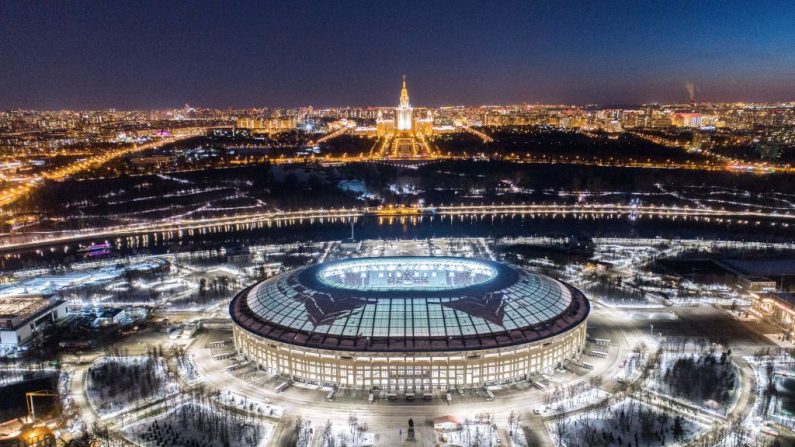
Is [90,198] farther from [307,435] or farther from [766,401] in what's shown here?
[766,401]

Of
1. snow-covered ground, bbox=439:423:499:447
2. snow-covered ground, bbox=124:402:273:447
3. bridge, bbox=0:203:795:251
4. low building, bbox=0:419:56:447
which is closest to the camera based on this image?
low building, bbox=0:419:56:447

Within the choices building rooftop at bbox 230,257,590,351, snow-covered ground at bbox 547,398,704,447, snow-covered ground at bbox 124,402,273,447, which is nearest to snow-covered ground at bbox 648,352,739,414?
snow-covered ground at bbox 547,398,704,447

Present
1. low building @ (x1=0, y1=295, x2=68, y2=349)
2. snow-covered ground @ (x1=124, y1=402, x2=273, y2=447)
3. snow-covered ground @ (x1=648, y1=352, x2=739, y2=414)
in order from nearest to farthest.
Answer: snow-covered ground @ (x1=124, y1=402, x2=273, y2=447) < snow-covered ground @ (x1=648, y1=352, x2=739, y2=414) < low building @ (x1=0, y1=295, x2=68, y2=349)

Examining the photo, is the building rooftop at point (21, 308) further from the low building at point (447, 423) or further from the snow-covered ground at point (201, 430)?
the low building at point (447, 423)

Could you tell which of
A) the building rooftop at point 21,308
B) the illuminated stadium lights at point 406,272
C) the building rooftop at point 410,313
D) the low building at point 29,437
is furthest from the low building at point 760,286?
the building rooftop at point 21,308

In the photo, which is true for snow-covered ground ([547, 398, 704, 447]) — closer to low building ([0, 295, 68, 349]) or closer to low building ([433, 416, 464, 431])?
low building ([433, 416, 464, 431])

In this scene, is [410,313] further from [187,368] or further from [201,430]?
[187,368]

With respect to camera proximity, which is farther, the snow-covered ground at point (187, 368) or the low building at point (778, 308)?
the low building at point (778, 308)

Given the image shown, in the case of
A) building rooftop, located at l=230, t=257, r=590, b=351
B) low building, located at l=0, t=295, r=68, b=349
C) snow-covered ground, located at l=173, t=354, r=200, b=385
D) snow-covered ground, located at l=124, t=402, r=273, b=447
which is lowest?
snow-covered ground, located at l=124, t=402, r=273, b=447
